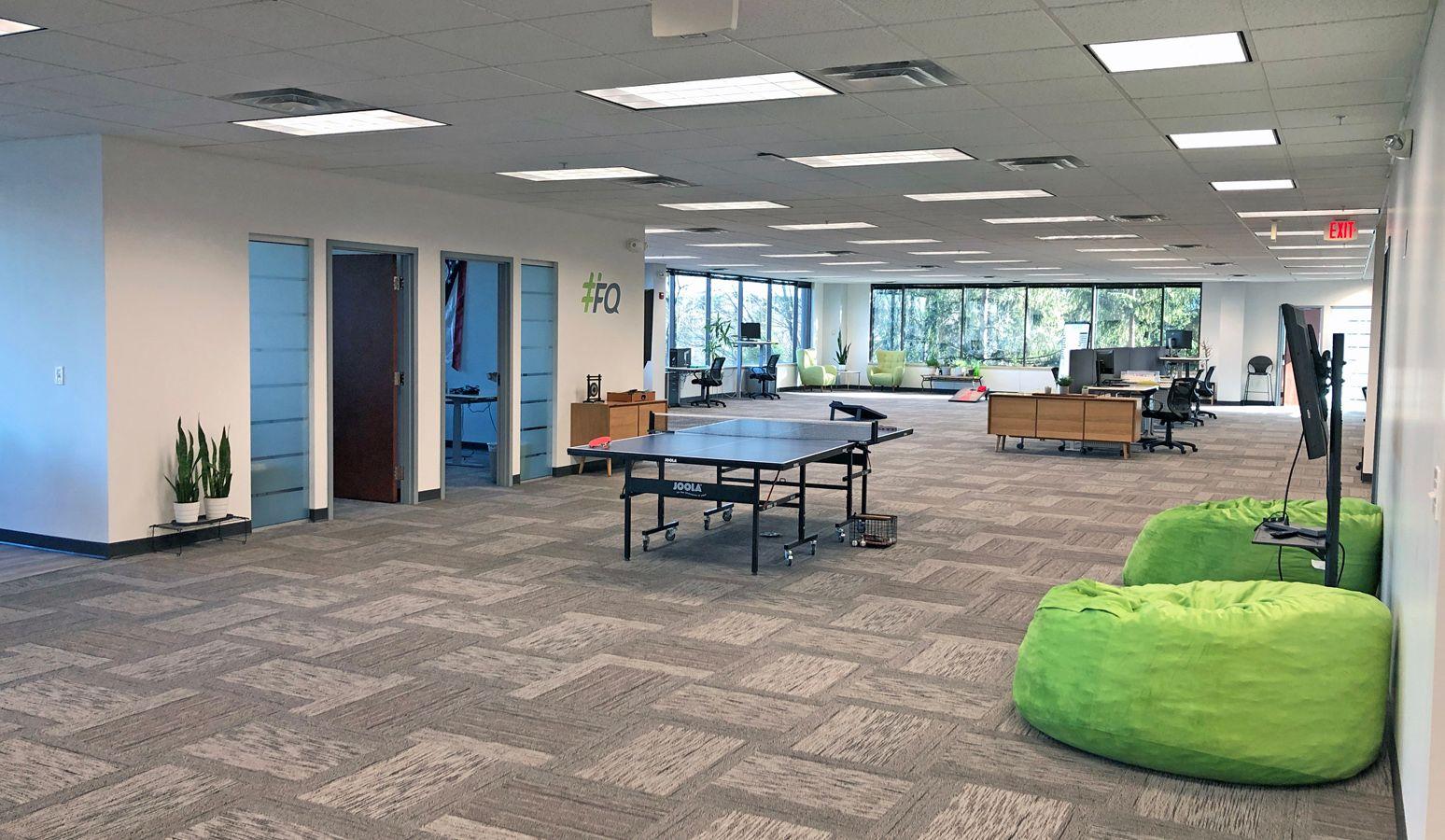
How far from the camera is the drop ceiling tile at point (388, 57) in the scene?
15.4 feet

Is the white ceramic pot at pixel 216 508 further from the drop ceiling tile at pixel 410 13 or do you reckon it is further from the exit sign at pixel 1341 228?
the exit sign at pixel 1341 228

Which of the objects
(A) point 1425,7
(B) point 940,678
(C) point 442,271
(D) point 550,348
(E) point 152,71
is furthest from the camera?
(D) point 550,348

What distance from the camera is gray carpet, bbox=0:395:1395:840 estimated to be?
3369 mm

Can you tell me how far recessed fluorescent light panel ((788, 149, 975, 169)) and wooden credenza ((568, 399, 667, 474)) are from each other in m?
3.72

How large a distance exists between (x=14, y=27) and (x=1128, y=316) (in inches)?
908

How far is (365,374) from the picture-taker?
920 cm

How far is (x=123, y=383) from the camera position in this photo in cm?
698

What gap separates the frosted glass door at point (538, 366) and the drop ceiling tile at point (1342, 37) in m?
6.96

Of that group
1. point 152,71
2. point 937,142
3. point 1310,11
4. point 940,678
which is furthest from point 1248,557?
point 152,71

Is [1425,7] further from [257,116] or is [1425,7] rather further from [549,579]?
[257,116]

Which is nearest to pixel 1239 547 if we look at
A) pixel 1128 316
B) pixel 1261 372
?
pixel 1261 372

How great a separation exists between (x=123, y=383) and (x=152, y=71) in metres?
2.51

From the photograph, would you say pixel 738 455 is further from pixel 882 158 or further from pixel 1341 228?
pixel 1341 228

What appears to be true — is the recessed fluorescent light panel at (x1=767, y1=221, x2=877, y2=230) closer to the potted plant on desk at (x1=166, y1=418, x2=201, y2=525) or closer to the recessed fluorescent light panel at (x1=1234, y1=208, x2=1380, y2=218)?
the recessed fluorescent light panel at (x1=1234, y1=208, x2=1380, y2=218)
